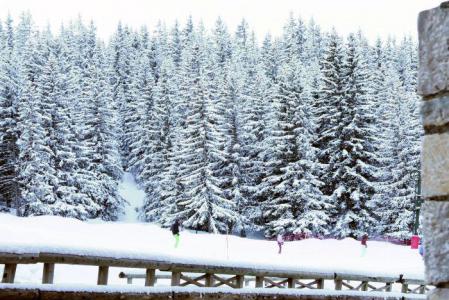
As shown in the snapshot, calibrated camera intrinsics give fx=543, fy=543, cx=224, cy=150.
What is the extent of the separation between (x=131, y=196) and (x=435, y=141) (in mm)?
67429

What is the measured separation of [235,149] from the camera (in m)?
48.9

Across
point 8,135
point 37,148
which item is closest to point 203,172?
point 37,148

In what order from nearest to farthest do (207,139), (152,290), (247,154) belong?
(152,290)
(207,139)
(247,154)

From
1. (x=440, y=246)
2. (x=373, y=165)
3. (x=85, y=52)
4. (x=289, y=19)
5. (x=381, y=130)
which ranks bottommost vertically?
(x=440, y=246)

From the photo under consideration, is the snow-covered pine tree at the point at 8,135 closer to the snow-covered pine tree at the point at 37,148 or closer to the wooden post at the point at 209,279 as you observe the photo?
the snow-covered pine tree at the point at 37,148

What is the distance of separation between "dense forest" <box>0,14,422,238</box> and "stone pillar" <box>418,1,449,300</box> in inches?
1500

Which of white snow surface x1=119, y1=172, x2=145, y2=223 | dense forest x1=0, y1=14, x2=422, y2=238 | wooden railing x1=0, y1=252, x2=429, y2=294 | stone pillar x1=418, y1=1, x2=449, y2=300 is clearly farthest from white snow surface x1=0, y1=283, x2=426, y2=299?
white snow surface x1=119, y1=172, x2=145, y2=223

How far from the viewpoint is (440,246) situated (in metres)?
2.45

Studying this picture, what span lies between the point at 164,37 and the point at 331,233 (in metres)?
68.4

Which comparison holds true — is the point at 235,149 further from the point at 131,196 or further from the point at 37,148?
the point at 131,196

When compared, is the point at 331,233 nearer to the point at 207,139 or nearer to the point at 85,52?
the point at 207,139

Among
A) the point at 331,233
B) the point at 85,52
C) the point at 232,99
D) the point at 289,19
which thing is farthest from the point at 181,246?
the point at 289,19

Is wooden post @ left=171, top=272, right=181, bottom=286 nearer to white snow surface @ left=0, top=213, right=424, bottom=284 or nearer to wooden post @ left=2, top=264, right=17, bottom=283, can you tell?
wooden post @ left=2, top=264, right=17, bottom=283

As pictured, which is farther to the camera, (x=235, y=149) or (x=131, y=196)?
(x=131, y=196)
